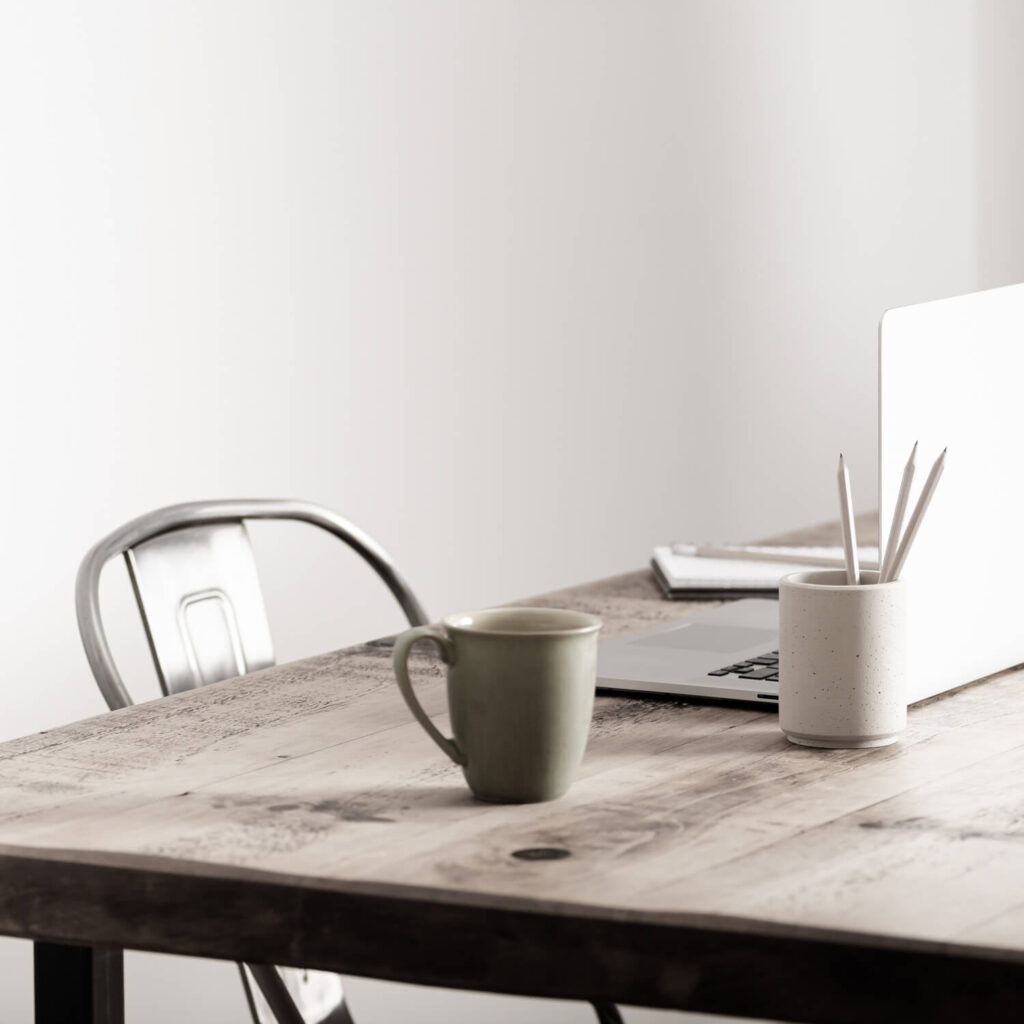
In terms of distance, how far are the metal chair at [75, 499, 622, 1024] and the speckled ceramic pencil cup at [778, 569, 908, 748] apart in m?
0.54

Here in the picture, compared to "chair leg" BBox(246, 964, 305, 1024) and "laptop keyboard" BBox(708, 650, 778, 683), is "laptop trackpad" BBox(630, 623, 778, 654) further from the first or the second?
"chair leg" BBox(246, 964, 305, 1024)

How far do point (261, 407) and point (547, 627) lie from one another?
177 centimetres

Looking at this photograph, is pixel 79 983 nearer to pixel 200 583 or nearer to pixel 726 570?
pixel 200 583

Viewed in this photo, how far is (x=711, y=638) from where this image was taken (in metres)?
1.26

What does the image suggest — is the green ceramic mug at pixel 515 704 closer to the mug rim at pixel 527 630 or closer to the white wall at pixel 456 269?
the mug rim at pixel 527 630

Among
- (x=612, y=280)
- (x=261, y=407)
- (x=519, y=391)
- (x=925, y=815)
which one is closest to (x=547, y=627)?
(x=925, y=815)

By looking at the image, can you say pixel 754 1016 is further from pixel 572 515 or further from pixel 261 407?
pixel 572 515

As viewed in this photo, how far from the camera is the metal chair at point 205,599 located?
1.29m

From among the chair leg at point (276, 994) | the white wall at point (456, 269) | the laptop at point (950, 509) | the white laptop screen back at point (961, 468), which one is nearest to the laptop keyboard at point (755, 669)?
the laptop at point (950, 509)

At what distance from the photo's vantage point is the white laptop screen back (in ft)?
3.27

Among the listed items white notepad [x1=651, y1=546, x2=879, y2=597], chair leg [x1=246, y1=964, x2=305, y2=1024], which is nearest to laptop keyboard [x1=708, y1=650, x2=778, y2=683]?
white notepad [x1=651, y1=546, x2=879, y2=597]

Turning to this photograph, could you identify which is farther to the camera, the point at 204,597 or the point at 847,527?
the point at 204,597

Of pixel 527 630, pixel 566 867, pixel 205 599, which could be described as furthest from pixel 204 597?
pixel 566 867

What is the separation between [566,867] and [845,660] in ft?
0.95
